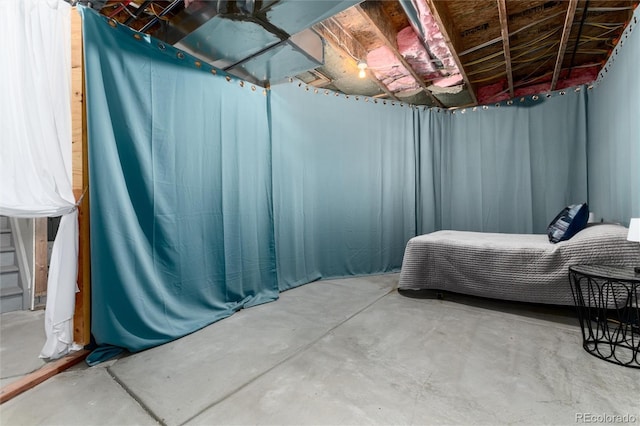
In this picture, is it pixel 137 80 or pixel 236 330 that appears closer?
pixel 137 80

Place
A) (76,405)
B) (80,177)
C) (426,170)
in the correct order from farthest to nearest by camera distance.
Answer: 1. (426,170)
2. (80,177)
3. (76,405)

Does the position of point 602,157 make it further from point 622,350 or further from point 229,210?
point 229,210

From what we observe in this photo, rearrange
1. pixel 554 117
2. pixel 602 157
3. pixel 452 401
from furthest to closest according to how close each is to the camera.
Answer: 1. pixel 554 117
2. pixel 602 157
3. pixel 452 401

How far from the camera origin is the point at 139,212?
1852 mm

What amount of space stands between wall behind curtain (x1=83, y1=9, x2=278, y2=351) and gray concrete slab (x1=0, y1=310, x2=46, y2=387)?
393 millimetres

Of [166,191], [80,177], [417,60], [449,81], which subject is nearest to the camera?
[80,177]

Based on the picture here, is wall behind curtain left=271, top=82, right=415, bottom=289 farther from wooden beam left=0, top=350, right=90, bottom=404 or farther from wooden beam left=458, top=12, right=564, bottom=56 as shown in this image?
wooden beam left=0, top=350, right=90, bottom=404

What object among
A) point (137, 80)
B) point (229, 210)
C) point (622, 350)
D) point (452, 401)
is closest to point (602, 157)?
point (622, 350)

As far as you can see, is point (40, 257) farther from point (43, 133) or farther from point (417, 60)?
point (417, 60)

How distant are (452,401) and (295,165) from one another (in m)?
2.49

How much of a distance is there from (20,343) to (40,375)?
2.14ft

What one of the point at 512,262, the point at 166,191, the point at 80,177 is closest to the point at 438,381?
the point at 512,262

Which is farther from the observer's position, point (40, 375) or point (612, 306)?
point (612, 306)

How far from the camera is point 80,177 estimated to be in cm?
165
